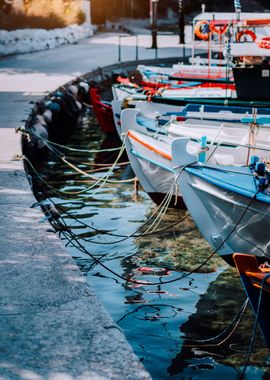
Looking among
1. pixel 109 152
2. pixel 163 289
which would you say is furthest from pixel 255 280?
pixel 109 152

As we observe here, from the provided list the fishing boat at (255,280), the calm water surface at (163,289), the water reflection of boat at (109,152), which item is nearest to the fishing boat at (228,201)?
the calm water surface at (163,289)

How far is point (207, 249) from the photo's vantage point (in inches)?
418

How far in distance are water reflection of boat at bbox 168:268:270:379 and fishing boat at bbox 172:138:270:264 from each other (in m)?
0.59

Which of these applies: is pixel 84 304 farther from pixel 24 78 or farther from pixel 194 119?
pixel 24 78

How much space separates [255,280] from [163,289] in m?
2.96

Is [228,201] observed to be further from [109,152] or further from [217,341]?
[109,152]

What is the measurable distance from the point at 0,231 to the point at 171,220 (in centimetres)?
434

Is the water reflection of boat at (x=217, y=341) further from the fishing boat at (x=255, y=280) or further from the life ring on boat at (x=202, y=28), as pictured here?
the life ring on boat at (x=202, y=28)

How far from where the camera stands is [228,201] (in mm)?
8828

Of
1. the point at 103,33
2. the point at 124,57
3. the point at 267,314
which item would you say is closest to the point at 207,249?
the point at 267,314

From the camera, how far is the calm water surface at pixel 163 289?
23.9 ft

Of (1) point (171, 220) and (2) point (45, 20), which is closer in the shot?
(1) point (171, 220)

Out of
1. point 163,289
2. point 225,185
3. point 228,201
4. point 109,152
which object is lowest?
point 109,152

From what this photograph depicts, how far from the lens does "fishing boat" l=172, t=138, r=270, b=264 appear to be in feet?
27.7
